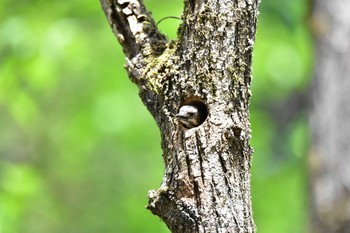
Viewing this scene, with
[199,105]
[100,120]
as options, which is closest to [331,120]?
[100,120]

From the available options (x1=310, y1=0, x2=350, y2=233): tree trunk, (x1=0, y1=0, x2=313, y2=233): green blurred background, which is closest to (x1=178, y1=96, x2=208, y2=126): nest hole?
(x1=310, y1=0, x2=350, y2=233): tree trunk

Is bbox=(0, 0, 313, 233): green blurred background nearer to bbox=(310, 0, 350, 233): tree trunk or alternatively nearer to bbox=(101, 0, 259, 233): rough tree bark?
bbox=(310, 0, 350, 233): tree trunk

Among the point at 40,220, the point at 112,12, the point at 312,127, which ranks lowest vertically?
the point at 112,12

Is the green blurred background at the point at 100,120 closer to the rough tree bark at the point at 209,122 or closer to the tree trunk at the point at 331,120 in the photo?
the tree trunk at the point at 331,120

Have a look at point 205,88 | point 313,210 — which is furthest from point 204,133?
point 313,210

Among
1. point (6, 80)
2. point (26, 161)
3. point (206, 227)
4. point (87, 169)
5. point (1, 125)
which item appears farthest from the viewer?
point (87, 169)

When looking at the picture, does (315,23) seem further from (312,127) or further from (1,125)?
(1,125)

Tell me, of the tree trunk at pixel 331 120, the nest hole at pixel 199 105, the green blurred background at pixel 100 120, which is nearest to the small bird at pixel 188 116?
the nest hole at pixel 199 105
